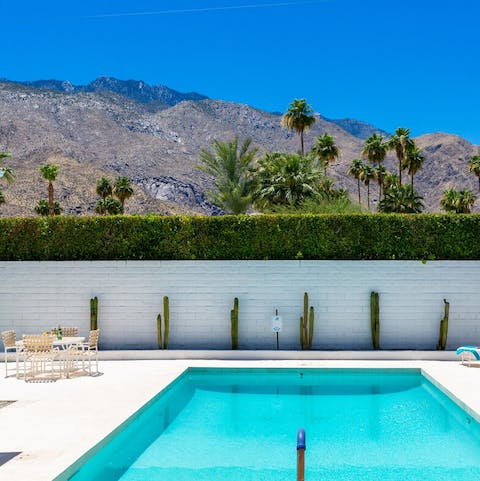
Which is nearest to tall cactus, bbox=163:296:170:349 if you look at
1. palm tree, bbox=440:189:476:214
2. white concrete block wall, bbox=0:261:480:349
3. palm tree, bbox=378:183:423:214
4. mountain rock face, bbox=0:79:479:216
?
white concrete block wall, bbox=0:261:480:349

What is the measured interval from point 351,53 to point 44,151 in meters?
67.3

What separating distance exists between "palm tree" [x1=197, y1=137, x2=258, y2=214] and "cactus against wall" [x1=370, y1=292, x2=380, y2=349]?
1607 cm

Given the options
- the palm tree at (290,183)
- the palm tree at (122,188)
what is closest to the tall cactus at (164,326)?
the palm tree at (290,183)

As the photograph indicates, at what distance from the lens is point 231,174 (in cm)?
3400

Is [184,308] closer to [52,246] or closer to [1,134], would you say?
[52,246]

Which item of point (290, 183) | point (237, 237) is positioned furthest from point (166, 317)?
point (290, 183)

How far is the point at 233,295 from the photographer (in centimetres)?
1803

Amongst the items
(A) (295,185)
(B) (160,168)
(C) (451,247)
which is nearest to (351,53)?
(A) (295,185)

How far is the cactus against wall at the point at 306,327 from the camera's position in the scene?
691 inches

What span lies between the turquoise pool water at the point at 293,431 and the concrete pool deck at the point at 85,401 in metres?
0.30

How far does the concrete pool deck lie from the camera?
8078mm

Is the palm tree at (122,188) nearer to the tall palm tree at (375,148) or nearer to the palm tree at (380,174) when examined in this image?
the palm tree at (380,174)

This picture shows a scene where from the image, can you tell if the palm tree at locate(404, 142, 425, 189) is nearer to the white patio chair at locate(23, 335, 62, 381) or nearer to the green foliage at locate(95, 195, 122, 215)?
the green foliage at locate(95, 195, 122, 215)

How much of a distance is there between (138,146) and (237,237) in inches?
4685
